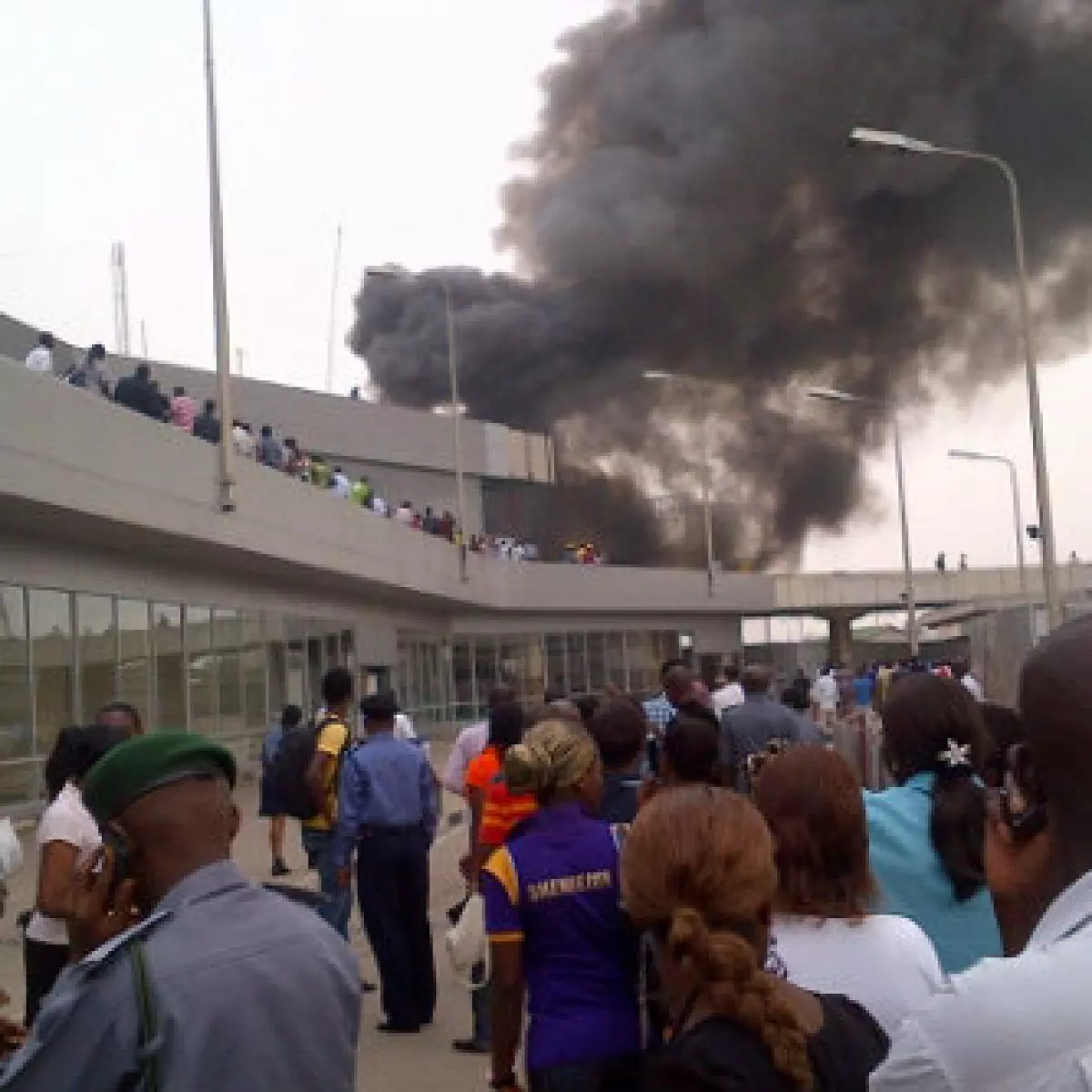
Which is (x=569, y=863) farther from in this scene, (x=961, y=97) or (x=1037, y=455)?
(x=961, y=97)

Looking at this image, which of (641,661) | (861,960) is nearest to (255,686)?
(641,661)

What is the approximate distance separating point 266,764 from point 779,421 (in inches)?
1451

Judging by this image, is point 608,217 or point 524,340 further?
point 524,340

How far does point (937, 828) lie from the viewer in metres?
3.22

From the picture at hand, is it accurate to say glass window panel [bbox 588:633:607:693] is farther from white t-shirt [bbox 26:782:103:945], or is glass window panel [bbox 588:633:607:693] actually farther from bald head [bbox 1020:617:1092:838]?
bald head [bbox 1020:617:1092:838]

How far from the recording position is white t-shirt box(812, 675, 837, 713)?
18.9 m

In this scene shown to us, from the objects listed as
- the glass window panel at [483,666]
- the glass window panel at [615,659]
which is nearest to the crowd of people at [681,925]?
the glass window panel at [483,666]

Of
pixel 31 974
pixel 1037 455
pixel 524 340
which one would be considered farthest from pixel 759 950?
pixel 524 340

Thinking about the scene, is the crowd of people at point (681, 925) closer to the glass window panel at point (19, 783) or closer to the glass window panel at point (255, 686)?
the glass window panel at point (19, 783)

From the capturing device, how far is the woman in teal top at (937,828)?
3.15 m

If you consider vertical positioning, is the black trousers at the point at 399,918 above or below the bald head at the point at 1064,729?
below

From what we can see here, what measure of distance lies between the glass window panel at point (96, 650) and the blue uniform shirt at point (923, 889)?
15.4 metres

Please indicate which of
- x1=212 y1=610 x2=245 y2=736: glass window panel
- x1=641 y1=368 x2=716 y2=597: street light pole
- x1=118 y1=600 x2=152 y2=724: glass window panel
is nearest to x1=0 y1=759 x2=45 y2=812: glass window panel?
x1=118 y1=600 x2=152 y2=724: glass window panel

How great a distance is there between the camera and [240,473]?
19156 millimetres
